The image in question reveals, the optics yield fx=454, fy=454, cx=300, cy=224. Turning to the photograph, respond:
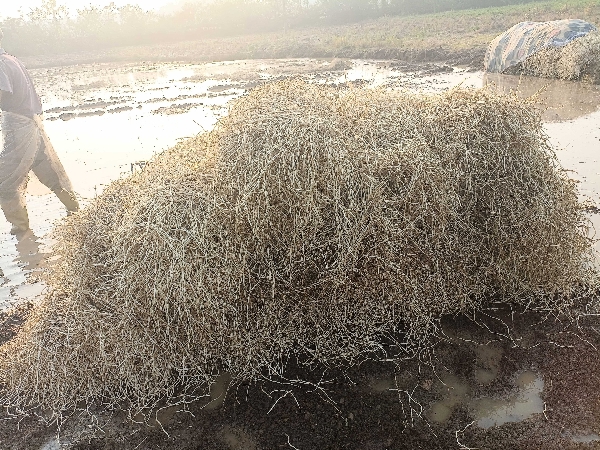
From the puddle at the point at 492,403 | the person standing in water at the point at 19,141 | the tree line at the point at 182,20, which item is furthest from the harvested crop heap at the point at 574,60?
the tree line at the point at 182,20

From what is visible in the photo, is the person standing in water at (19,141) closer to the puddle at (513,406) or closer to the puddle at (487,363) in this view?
the puddle at (487,363)

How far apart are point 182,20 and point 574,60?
38151 mm

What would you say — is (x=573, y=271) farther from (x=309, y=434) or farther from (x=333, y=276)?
(x=309, y=434)

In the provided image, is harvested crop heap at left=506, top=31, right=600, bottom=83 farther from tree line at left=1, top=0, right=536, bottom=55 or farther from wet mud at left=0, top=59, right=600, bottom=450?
tree line at left=1, top=0, right=536, bottom=55

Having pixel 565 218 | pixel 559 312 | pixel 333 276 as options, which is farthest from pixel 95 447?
pixel 565 218

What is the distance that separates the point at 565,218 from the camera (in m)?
4.21

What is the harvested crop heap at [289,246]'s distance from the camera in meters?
3.56

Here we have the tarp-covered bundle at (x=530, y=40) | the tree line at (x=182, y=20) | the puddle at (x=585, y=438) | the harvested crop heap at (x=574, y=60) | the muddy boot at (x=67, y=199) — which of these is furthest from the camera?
the tree line at (x=182, y=20)

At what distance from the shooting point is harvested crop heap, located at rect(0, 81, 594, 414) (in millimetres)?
3564

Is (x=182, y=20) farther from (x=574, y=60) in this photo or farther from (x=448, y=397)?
(x=448, y=397)

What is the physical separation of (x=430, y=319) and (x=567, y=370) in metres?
1.11

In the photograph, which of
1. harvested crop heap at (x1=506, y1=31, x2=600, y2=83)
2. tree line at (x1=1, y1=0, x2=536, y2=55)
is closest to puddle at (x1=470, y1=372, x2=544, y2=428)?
harvested crop heap at (x1=506, y1=31, x2=600, y2=83)

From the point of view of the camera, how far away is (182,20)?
140ft

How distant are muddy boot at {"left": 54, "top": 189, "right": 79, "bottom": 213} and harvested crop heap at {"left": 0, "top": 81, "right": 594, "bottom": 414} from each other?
140 inches
